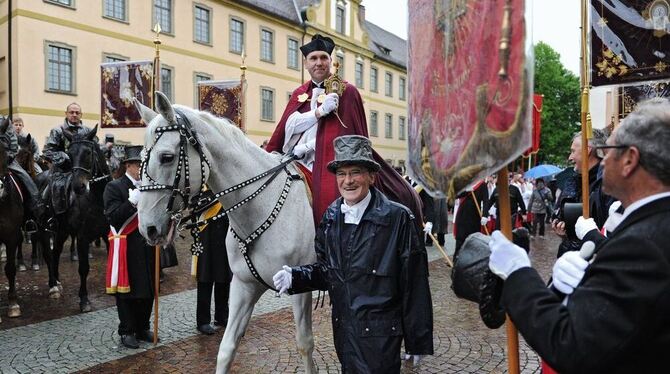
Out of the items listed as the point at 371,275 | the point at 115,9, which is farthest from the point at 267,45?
the point at 371,275

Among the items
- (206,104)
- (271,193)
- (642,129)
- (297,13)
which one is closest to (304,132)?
(271,193)

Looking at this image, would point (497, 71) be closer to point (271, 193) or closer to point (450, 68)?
point (450, 68)

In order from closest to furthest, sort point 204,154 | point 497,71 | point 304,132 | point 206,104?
point 497,71
point 204,154
point 304,132
point 206,104

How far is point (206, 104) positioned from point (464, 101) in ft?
25.5

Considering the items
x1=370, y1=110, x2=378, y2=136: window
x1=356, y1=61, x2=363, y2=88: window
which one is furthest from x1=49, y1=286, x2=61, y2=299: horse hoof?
x1=370, y1=110, x2=378, y2=136: window

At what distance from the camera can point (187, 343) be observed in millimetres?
5711

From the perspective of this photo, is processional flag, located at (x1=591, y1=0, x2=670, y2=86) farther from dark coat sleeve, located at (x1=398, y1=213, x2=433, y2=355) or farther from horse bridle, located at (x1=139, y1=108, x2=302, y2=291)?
horse bridle, located at (x1=139, y1=108, x2=302, y2=291)

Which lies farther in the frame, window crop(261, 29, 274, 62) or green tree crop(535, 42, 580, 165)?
green tree crop(535, 42, 580, 165)

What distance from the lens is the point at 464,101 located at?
172 centimetres

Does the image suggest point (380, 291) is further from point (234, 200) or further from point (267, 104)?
point (267, 104)

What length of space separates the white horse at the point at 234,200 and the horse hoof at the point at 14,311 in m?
4.32

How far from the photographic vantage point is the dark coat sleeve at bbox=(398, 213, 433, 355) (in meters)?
2.81

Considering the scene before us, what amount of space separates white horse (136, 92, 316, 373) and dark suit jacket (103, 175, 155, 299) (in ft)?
6.74

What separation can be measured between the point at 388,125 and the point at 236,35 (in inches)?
708
